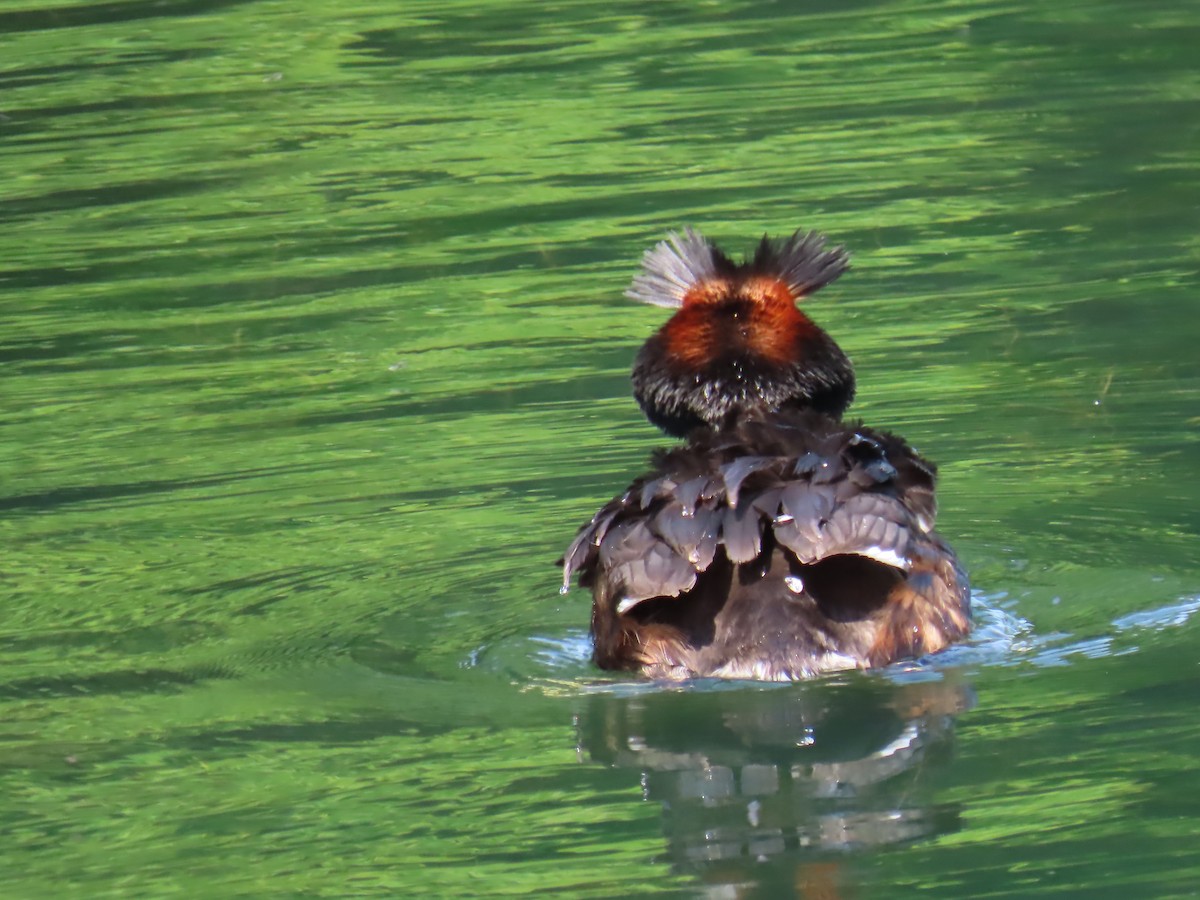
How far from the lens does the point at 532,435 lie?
941 cm

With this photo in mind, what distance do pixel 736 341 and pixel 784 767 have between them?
6.06 ft

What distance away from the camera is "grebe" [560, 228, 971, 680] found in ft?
20.3

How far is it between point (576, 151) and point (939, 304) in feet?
14.5

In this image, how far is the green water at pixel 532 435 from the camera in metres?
5.62

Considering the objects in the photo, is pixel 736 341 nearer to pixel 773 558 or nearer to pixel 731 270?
pixel 731 270

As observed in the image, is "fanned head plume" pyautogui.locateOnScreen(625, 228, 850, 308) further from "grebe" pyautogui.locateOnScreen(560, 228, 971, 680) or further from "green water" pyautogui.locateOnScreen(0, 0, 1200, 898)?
"green water" pyautogui.locateOnScreen(0, 0, 1200, 898)

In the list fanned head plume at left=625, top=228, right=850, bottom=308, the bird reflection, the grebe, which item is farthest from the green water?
fanned head plume at left=625, top=228, right=850, bottom=308

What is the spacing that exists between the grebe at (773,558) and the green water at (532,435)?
0.12 m

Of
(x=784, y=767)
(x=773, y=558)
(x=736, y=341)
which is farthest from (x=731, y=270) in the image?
(x=784, y=767)

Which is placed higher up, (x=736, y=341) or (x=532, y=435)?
(x=736, y=341)

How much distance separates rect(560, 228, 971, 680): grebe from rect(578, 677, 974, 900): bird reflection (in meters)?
0.12

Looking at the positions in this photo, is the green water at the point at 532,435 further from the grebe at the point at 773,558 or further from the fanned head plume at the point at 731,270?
the fanned head plume at the point at 731,270

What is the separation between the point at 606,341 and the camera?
430 inches

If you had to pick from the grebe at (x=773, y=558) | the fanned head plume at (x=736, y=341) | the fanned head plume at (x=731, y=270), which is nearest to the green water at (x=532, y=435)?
the grebe at (x=773, y=558)
